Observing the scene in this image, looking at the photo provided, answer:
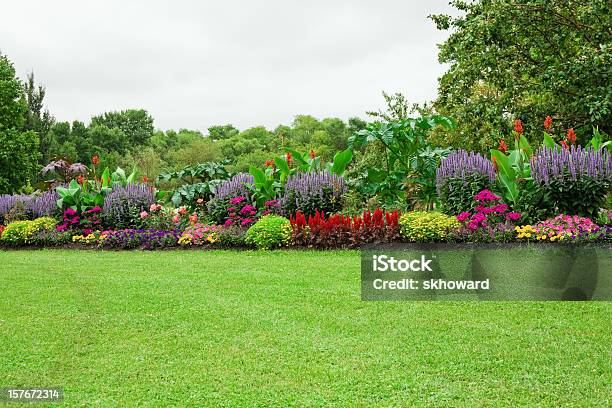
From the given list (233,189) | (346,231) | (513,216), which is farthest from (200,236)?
(513,216)

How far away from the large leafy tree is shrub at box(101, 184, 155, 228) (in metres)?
6.66

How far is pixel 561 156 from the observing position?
27.6ft

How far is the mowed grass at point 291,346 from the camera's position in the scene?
356cm

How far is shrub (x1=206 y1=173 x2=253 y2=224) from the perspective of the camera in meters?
11.0

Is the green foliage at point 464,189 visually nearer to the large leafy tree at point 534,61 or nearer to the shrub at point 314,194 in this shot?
the shrub at point 314,194

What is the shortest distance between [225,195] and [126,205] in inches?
85.6

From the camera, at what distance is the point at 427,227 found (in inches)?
340

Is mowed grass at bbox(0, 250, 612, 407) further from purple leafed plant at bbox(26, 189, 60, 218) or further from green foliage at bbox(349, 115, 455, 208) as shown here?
purple leafed plant at bbox(26, 189, 60, 218)

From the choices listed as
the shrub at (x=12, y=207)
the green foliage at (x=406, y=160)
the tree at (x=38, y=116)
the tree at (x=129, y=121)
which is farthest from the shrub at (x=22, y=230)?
the tree at (x=129, y=121)

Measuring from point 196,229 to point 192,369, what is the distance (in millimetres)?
6526

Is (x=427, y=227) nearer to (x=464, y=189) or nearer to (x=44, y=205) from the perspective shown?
(x=464, y=189)

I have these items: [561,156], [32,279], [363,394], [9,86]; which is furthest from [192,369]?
[9,86]

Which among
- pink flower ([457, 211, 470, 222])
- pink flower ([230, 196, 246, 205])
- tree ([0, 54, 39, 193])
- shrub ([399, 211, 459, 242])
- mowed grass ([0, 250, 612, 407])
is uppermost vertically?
tree ([0, 54, 39, 193])

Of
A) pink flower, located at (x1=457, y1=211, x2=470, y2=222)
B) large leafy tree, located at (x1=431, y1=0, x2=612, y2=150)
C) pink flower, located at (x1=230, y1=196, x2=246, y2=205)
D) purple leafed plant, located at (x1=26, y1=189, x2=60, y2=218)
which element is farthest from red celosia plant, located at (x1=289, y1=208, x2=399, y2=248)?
purple leafed plant, located at (x1=26, y1=189, x2=60, y2=218)
